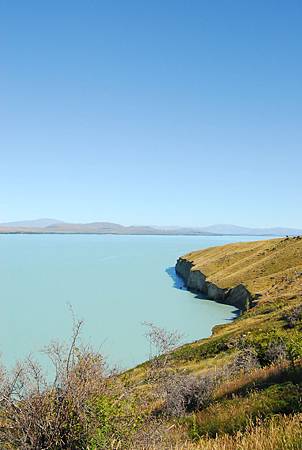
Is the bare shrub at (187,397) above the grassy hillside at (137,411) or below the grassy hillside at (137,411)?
below

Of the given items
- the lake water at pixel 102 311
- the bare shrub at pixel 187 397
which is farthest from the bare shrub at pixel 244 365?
the lake water at pixel 102 311

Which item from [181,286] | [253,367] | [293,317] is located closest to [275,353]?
[253,367]

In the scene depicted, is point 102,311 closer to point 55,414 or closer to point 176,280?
point 176,280

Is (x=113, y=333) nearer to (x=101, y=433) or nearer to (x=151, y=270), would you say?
(x=101, y=433)

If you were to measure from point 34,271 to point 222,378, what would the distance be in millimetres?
116463

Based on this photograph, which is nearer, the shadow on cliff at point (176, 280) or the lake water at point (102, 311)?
the lake water at point (102, 311)

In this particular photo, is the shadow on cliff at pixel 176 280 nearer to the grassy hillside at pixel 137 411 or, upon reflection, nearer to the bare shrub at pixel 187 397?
the bare shrub at pixel 187 397

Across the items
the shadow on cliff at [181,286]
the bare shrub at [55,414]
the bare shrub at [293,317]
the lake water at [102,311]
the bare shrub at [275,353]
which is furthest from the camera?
the shadow on cliff at [181,286]

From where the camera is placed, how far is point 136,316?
2719 inches

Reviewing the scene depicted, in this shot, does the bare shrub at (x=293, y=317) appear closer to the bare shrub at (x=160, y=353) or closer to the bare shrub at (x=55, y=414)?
the bare shrub at (x=160, y=353)

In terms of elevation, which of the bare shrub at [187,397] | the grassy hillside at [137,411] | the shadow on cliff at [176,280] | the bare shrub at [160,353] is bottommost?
the shadow on cliff at [176,280]

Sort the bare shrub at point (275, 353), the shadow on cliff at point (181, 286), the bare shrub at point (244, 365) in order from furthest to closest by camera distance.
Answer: the shadow on cliff at point (181, 286)
the bare shrub at point (244, 365)
the bare shrub at point (275, 353)

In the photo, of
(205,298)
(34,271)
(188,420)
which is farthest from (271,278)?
(34,271)

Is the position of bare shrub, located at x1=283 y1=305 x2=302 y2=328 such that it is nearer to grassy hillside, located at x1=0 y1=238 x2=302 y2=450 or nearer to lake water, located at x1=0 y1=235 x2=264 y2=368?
lake water, located at x1=0 y1=235 x2=264 y2=368
